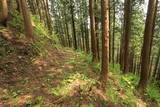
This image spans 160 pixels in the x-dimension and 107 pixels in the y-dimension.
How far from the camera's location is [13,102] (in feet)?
11.1

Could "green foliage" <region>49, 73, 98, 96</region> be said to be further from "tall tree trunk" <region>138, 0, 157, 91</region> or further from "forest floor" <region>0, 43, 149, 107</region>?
"tall tree trunk" <region>138, 0, 157, 91</region>

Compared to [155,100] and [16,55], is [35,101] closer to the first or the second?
[16,55]

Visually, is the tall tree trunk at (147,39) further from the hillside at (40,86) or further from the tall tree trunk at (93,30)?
the tall tree trunk at (93,30)

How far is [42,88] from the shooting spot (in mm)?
4371

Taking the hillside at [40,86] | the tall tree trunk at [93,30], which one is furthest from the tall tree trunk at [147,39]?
the tall tree trunk at [93,30]

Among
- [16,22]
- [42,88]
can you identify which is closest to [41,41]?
[16,22]

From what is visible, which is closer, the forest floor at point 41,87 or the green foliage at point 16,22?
the forest floor at point 41,87

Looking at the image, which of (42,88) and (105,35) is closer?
(42,88)

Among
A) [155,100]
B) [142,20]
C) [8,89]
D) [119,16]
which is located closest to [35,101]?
[8,89]

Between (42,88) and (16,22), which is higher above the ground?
(16,22)

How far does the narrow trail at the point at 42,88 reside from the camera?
11.9ft

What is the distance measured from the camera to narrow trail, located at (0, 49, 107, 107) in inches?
143

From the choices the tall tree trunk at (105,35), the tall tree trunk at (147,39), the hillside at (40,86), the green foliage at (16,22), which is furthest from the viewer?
the green foliage at (16,22)

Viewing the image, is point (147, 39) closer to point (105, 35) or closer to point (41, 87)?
point (105, 35)
